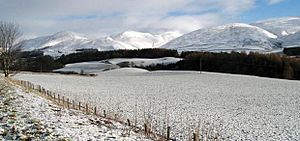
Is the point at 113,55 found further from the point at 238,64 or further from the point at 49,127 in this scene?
the point at 49,127

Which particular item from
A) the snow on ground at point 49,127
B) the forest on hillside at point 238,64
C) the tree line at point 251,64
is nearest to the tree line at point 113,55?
the forest on hillside at point 238,64

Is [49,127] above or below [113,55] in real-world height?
below

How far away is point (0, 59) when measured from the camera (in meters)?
50.9

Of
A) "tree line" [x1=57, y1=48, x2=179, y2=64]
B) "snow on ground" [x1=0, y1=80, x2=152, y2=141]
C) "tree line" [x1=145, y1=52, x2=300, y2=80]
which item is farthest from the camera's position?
"tree line" [x1=57, y1=48, x2=179, y2=64]

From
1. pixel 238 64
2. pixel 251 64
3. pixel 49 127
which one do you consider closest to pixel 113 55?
pixel 238 64

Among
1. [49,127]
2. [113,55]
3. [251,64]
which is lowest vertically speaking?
[49,127]

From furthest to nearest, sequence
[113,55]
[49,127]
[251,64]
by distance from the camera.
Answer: [113,55] → [251,64] → [49,127]

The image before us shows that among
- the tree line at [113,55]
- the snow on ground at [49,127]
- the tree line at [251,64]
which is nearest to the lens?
the snow on ground at [49,127]

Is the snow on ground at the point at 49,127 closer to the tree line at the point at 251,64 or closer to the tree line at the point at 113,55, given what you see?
the tree line at the point at 251,64

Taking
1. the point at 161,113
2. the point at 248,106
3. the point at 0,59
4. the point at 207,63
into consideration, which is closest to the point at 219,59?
the point at 207,63

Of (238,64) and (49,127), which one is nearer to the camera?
(49,127)

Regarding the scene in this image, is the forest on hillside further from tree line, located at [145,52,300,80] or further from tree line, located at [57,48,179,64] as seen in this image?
tree line, located at [57,48,179,64]

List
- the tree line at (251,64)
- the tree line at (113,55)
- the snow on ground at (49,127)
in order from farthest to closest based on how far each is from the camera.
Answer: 1. the tree line at (113,55)
2. the tree line at (251,64)
3. the snow on ground at (49,127)

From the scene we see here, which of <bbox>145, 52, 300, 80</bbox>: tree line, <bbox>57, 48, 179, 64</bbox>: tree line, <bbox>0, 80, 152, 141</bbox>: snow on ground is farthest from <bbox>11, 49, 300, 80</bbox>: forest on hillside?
<bbox>0, 80, 152, 141</bbox>: snow on ground
